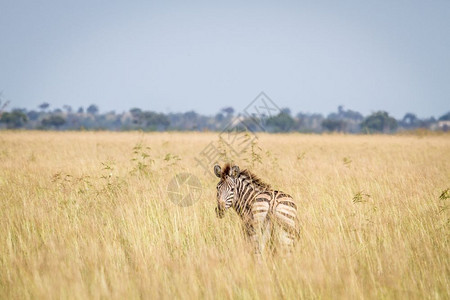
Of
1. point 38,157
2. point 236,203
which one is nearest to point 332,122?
point 38,157

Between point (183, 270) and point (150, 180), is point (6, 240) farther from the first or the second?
point (150, 180)

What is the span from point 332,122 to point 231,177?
96.0 m

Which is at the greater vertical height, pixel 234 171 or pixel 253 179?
pixel 234 171

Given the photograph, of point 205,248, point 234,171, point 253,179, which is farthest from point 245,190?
point 205,248

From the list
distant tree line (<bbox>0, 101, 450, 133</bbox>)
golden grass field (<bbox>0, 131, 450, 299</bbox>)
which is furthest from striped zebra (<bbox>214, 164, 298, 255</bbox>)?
distant tree line (<bbox>0, 101, 450, 133</bbox>)

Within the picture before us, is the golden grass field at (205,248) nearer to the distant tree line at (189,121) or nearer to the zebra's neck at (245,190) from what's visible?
the zebra's neck at (245,190)

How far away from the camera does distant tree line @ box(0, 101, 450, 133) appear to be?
8307cm

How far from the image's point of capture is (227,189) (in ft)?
16.5

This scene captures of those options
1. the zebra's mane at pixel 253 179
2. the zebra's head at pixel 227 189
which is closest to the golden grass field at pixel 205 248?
the zebra's head at pixel 227 189

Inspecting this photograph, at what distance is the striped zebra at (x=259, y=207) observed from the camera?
4.47 m

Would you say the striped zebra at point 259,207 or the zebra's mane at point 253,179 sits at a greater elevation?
the zebra's mane at point 253,179

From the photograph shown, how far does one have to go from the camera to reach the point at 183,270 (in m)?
3.98

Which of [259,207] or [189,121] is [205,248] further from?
[189,121]

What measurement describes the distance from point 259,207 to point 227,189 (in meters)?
0.57
